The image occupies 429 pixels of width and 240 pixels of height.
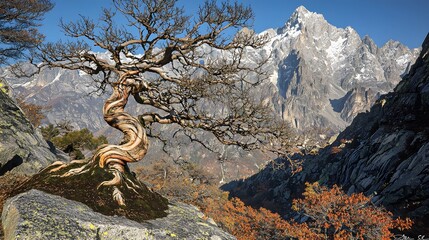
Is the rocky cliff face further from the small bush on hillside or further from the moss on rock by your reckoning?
the small bush on hillside

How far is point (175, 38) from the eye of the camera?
10.4m

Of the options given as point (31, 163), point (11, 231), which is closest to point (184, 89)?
point (11, 231)

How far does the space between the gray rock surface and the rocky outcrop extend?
7.38 meters

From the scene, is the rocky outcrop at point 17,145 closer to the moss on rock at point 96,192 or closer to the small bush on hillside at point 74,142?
the moss on rock at point 96,192

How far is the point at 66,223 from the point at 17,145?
9.96 meters

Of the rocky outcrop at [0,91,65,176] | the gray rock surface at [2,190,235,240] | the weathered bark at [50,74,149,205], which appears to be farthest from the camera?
the rocky outcrop at [0,91,65,176]

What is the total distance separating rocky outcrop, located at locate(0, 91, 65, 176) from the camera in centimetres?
1256

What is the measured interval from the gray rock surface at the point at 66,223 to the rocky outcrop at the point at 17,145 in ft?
24.2

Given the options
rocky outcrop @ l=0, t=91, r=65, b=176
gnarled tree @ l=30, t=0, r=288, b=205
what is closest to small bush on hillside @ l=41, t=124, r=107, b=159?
rocky outcrop @ l=0, t=91, r=65, b=176

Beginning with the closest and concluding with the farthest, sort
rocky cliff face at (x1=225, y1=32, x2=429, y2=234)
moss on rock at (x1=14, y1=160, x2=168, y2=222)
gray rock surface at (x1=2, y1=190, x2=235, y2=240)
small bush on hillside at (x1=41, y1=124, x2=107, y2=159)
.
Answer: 1. gray rock surface at (x1=2, y1=190, x2=235, y2=240)
2. moss on rock at (x1=14, y1=160, x2=168, y2=222)
3. rocky cliff face at (x1=225, y1=32, x2=429, y2=234)
4. small bush on hillside at (x1=41, y1=124, x2=107, y2=159)

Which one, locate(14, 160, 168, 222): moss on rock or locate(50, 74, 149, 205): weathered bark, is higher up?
locate(50, 74, 149, 205): weathered bark

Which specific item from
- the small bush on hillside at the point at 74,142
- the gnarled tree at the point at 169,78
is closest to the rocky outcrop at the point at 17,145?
the gnarled tree at the point at 169,78

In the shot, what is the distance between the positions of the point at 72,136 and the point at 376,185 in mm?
38986

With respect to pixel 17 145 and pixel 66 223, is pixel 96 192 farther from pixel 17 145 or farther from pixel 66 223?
pixel 17 145
